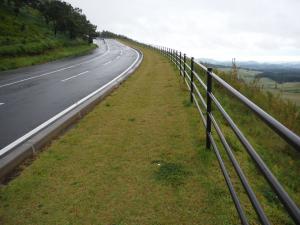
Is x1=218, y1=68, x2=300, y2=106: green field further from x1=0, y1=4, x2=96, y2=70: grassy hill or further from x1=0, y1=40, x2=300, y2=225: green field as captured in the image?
x1=0, y1=4, x2=96, y2=70: grassy hill

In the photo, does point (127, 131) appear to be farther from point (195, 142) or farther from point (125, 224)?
point (125, 224)

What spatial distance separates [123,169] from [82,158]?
85 cm

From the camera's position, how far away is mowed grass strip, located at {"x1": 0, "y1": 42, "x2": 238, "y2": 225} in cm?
395

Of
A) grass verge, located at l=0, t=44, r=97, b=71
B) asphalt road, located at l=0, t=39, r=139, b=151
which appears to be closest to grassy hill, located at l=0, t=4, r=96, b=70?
grass verge, located at l=0, t=44, r=97, b=71

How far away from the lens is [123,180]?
4828 mm

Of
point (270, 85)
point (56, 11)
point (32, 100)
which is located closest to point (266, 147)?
point (270, 85)

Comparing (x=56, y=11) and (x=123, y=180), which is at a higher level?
(x=56, y=11)

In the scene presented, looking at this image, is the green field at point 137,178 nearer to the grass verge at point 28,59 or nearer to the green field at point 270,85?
the green field at point 270,85

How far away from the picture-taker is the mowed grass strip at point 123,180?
12.9 ft

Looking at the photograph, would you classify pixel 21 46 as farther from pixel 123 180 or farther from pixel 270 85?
pixel 123 180

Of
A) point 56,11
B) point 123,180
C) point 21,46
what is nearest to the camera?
point 123,180

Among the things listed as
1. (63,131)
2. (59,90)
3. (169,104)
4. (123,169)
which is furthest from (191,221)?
(59,90)

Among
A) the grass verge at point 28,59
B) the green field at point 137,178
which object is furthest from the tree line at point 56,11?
the green field at point 137,178

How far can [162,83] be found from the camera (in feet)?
46.7
